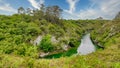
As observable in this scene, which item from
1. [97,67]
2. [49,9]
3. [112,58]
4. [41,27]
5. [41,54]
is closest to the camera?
→ [97,67]

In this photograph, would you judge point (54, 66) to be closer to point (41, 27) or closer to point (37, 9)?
point (41, 27)

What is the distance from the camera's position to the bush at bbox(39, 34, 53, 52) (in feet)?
285

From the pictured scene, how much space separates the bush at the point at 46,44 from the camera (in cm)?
8694

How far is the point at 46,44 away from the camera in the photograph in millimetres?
87562

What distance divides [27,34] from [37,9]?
127ft

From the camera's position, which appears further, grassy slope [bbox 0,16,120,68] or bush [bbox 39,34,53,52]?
bush [bbox 39,34,53,52]

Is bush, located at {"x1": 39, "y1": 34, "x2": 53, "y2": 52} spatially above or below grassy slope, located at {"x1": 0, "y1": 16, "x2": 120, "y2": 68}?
below

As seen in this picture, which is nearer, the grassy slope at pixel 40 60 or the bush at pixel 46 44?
the grassy slope at pixel 40 60

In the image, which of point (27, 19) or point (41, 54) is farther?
point (27, 19)

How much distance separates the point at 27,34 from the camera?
93.9 metres

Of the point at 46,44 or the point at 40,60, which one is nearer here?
the point at 40,60

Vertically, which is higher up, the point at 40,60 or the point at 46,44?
the point at 40,60

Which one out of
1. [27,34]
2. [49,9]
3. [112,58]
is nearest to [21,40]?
[27,34]

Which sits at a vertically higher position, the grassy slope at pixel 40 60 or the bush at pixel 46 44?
the grassy slope at pixel 40 60
